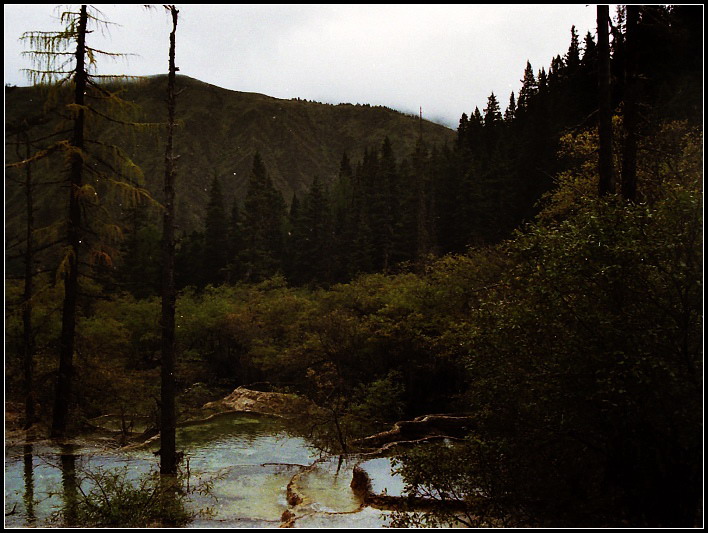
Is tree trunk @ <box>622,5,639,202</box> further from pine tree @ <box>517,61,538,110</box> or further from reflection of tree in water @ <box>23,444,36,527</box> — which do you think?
pine tree @ <box>517,61,538,110</box>

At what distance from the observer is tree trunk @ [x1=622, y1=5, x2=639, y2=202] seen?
1129 cm

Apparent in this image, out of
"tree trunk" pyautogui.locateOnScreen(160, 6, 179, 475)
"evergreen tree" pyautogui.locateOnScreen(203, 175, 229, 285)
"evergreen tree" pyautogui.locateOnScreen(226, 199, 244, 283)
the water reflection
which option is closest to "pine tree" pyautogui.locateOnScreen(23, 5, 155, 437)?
the water reflection

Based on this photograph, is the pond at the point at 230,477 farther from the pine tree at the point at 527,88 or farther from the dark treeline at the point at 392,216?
the pine tree at the point at 527,88

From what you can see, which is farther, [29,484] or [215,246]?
[215,246]

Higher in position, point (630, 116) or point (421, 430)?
point (630, 116)

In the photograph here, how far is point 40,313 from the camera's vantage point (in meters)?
26.7

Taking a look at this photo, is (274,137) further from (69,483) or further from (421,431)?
(69,483)

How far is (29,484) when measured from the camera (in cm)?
1244

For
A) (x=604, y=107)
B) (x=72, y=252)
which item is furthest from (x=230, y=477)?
(x=604, y=107)

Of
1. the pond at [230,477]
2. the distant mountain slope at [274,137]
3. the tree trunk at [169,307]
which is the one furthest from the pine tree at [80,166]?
the distant mountain slope at [274,137]

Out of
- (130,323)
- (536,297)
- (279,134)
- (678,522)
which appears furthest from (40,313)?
(279,134)

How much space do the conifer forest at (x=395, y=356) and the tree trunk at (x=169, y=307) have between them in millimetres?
46

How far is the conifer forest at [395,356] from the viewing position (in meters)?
6.52

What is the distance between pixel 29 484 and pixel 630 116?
52.8ft
